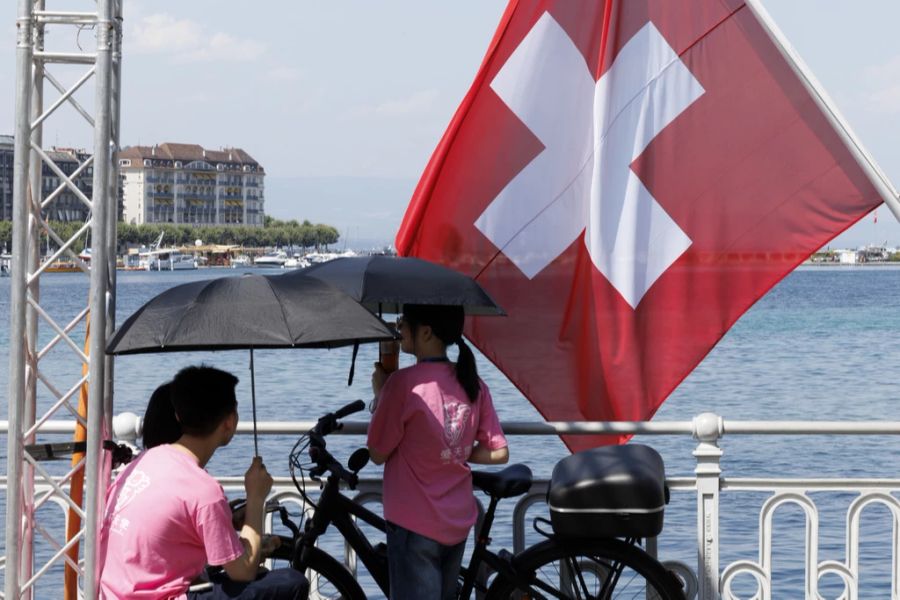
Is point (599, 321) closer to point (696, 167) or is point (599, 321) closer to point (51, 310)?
point (696, 167)

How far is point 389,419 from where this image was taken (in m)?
4.95

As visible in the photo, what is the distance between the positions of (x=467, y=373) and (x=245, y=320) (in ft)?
2.77

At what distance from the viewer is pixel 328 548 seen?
13.6m

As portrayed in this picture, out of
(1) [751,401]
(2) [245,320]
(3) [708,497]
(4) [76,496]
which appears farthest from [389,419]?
(1) [751,401]

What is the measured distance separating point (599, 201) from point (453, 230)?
683mm

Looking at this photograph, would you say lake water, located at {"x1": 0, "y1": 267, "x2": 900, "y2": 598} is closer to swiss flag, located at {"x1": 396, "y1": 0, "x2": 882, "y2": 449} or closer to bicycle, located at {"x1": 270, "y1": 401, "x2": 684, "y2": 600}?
swiss flag, located at {"x1": 396, "y1": 0, "x2": 882, "y2": 449}

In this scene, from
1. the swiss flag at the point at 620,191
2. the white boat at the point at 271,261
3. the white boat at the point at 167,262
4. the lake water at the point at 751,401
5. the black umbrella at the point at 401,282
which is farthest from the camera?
the white boat at the point at 271,261

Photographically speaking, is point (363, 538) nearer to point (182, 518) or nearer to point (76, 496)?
point (76, 496)

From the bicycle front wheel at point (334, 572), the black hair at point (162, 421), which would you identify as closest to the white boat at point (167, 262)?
the bicycle front wheel at point (334, 572)

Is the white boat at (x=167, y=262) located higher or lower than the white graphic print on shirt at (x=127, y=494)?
higher

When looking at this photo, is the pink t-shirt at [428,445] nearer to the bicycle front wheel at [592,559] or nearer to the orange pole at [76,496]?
the bicycle front wheel at [592,559]

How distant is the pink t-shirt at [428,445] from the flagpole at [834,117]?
71.4 inches

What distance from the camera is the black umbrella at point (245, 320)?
445 centimetres

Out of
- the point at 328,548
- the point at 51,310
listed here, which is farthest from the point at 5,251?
the point at 328,548
